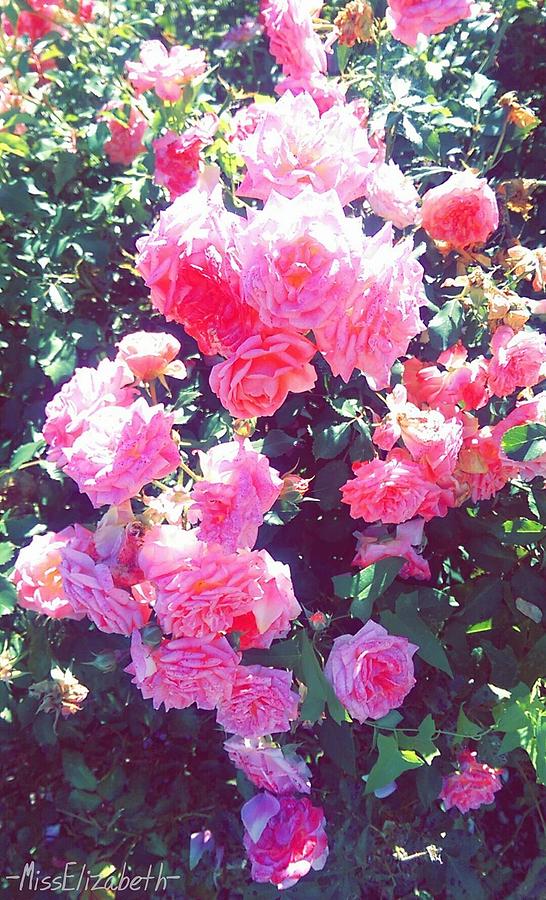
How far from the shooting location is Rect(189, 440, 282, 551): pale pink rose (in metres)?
1.02

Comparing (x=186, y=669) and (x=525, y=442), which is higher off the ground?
(x=525, y=442)

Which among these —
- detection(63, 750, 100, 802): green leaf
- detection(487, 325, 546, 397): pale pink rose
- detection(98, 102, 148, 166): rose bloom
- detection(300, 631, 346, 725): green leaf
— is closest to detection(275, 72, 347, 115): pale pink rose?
detection(98, 102, 148, 166): rose bloom

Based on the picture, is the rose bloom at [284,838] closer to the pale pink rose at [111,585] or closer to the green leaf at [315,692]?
the green leaf at [315,692]

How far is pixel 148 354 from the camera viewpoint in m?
1.21

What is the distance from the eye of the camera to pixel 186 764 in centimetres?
219

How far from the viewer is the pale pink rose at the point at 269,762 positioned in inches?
55.7

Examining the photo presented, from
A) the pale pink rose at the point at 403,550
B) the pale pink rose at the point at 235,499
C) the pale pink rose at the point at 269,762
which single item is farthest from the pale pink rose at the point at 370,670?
the pale pink rose at the point at 235,499

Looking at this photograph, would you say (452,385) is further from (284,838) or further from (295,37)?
(284,838)

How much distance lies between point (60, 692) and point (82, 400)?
801mm

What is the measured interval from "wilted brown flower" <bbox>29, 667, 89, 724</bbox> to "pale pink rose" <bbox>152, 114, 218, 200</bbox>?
114 centimetres

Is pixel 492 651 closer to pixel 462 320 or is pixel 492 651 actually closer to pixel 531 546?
pixel 531 546

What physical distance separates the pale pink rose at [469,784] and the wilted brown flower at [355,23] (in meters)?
1.68

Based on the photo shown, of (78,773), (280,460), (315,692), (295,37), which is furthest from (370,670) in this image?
(295,37)

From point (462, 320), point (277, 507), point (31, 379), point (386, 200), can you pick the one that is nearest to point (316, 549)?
point (277, 507)
